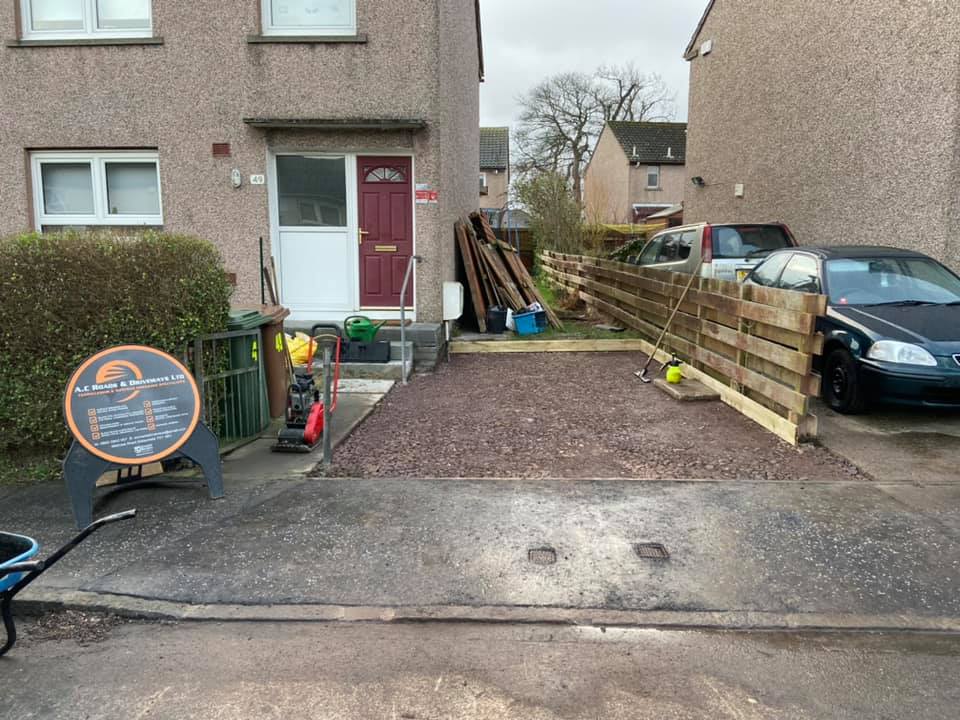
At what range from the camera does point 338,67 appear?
30.6 feet

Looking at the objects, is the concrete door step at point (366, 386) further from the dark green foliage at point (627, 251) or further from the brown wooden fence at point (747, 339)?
the dark green foliage at point (627, 251)

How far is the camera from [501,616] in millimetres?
3602

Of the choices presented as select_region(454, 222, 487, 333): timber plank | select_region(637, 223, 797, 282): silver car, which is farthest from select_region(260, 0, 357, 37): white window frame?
select_region(637, 223, 797, 282): silver car

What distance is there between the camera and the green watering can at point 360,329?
29.9 ft

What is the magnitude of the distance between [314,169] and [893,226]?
28.0 feet

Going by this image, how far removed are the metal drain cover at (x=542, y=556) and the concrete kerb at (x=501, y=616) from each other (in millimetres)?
471

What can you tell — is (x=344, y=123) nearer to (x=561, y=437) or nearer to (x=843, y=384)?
(x=561, y=437)

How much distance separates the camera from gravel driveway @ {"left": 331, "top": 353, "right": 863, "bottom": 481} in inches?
224

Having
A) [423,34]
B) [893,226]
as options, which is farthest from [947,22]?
[423,34]

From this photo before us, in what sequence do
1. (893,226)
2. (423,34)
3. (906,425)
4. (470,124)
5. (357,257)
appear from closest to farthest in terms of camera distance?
(906,425) < (423,34) < (357,257) < (893,226) < (470,124)

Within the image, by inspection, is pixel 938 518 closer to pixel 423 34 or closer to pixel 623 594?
pixel 623 594

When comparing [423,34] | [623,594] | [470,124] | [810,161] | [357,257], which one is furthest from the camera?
[470,124]

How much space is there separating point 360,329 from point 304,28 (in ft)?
13.3

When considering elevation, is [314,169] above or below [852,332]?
above
